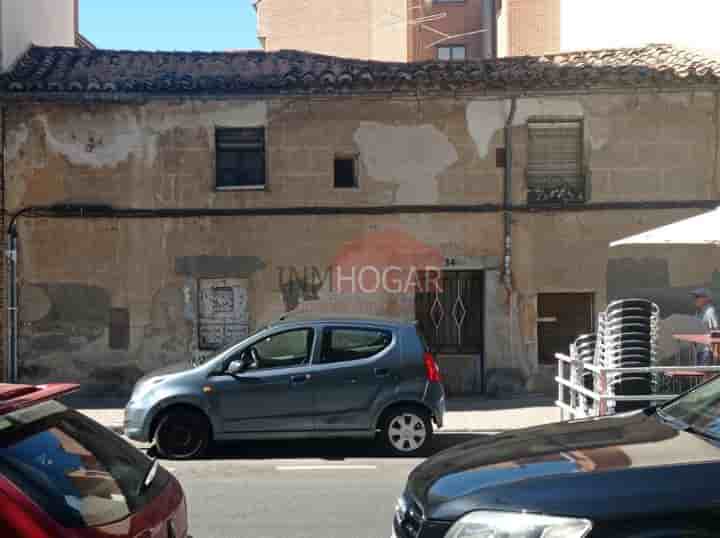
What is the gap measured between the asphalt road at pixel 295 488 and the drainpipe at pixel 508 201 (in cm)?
394

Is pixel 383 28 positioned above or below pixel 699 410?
above

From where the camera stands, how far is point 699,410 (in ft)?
15.2

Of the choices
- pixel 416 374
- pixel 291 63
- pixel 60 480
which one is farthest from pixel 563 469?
pixel 291 63

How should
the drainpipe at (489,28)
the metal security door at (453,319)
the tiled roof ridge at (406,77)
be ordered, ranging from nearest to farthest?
the tiled roof ridge at (406,77) → the metal security door at (453,319) → the drainpipe at (489,28)

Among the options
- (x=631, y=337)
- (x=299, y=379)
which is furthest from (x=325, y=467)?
(x=631, y=337)

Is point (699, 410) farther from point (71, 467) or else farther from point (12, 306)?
point (12, 306)

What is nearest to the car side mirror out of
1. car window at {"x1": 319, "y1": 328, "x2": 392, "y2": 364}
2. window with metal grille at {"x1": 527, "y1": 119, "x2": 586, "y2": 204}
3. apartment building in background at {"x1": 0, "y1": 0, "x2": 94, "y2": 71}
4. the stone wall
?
car window at {"x1": 319, "y1": 328, "x2": 392, "y2": 364}

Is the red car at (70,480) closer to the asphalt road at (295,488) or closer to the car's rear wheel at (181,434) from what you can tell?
the asphalt road at (295,488)

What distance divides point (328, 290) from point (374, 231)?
1242mm

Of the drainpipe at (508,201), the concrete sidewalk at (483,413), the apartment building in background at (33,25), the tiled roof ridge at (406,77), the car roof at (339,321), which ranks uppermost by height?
the apartment building in background at (33,25)

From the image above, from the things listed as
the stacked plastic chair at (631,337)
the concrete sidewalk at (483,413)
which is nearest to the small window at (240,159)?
the concrete sidewalk at (483,413)

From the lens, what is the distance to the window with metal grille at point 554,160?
48.4 ft

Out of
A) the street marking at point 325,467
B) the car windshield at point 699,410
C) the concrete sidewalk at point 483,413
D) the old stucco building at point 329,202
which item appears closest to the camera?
the car windshield at point 699,410

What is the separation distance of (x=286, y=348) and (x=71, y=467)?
22.5 feet
